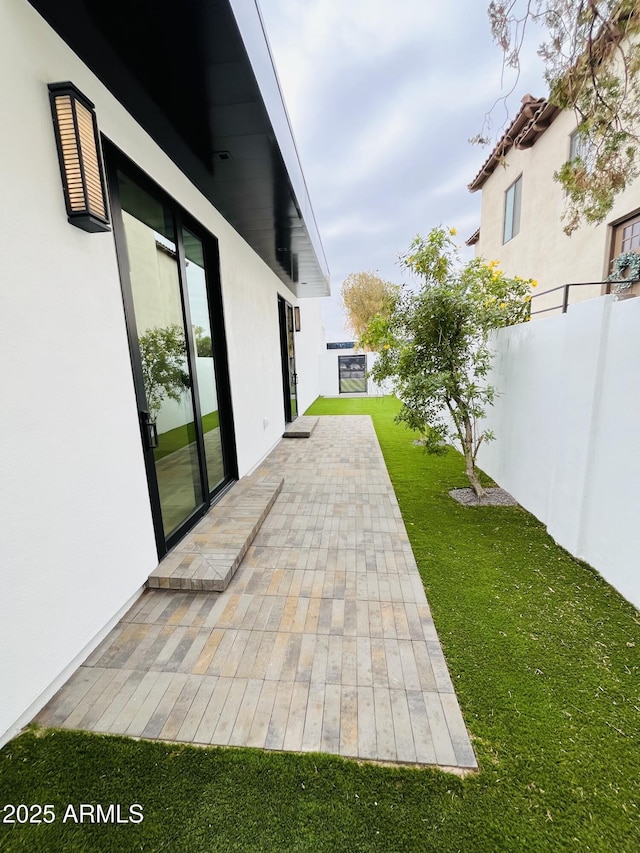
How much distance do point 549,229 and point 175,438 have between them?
8.12 m

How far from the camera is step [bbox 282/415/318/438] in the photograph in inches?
301

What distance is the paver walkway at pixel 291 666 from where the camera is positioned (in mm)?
1607

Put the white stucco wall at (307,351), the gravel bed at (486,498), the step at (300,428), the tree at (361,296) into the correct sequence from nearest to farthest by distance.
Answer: the gravel bed at (486,498) < the step at (300,428) < the white stucco wall at (307,351) < the tree at (361,296)

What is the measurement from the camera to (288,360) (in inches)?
341

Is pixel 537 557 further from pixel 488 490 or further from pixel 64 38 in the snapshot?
pixel 64 38

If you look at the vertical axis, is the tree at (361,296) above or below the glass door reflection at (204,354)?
above

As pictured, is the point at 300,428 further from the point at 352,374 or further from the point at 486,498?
the point at 352,374

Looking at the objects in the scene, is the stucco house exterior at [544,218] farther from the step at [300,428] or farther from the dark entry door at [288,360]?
the dark entry door at [288,360]

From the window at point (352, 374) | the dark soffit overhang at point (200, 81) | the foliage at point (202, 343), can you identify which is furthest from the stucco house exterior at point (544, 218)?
the window at point (352, 374)

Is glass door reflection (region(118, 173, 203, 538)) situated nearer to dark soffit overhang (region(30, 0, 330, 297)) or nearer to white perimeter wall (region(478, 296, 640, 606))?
dark soffit overhang (region(30, 0, 330, 297))

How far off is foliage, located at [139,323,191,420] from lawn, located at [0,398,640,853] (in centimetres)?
204

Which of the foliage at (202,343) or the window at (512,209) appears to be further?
the window at (512,209)

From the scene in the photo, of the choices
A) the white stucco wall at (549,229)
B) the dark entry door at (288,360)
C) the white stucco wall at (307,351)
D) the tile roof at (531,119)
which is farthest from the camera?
the white stucco wall at (307,351)

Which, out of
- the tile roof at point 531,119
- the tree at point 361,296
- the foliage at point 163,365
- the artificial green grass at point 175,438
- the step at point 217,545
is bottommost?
the step at point 217,545
